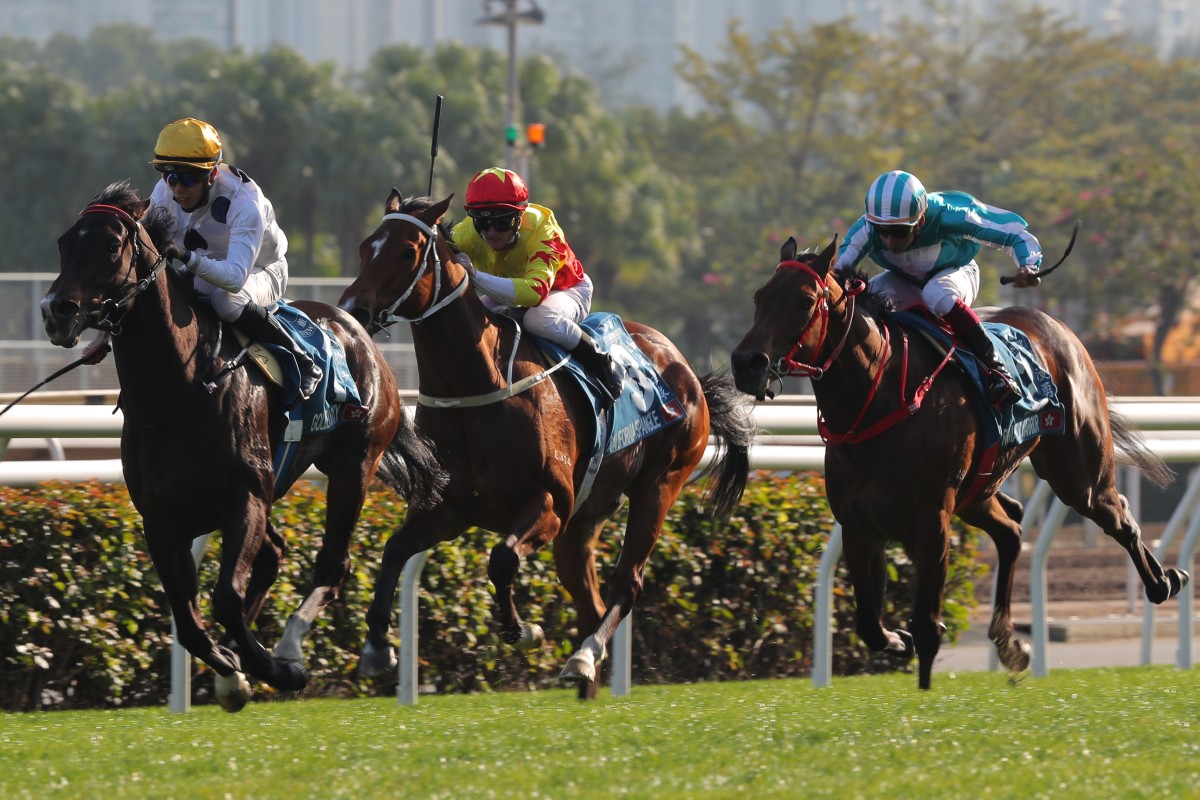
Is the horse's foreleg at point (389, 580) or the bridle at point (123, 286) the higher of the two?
the bridle at point (123, 286)

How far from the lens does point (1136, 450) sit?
24.5ft

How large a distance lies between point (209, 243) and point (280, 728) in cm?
145

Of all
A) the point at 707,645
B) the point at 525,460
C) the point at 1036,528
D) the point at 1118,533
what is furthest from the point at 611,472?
the point at 1036,528

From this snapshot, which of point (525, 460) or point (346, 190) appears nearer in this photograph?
point (525, 460)

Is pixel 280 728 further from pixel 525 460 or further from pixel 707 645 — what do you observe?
pixel 707 645

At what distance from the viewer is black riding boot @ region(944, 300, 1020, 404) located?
6328mm

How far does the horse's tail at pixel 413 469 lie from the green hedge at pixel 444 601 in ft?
2.39

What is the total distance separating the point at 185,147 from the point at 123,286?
63cm

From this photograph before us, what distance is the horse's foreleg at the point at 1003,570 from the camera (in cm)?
667

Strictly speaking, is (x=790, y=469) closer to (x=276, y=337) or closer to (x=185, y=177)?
(x=276, y=337)

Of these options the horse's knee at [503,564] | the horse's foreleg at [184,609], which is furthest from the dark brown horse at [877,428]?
the horse's foreleg at [184,609]

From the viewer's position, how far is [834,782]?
4.30m

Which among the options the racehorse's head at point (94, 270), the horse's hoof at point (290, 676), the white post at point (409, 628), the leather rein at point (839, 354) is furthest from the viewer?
the white post at point (409, 628)

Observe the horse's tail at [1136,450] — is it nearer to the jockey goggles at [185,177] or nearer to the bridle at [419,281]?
the bridle at [419,281]
